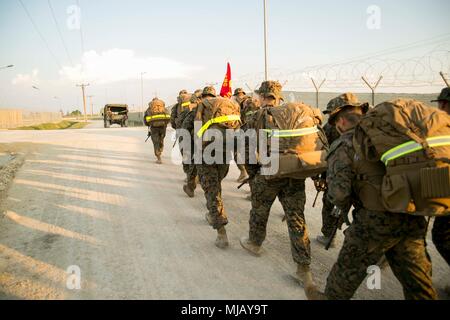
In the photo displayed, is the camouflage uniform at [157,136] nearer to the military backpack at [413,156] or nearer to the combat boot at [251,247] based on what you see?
the combat boot at [251,247]

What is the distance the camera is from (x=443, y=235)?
2.79 meters

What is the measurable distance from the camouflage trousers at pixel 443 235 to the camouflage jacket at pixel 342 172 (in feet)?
3.12


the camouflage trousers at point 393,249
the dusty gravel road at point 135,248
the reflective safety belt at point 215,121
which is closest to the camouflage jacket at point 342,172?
the camouflage trousers at point 393,249

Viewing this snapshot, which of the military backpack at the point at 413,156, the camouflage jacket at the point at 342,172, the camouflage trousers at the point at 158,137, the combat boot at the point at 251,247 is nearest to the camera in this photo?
the military backpack at the point at 413,156

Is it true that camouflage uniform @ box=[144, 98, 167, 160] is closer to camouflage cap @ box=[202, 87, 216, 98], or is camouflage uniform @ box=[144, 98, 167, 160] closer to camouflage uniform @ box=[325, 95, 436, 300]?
camouflage cap @ box=[202, 87, 216, 98]

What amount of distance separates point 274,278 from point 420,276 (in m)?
1.40

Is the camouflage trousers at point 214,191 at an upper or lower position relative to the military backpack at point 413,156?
lower

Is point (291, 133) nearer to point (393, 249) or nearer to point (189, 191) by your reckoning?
point (393, 249)

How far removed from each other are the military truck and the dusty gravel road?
22.3m

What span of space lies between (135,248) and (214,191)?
1.16m

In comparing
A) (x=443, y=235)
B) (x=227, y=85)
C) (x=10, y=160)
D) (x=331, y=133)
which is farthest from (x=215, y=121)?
(x=10, y=160)

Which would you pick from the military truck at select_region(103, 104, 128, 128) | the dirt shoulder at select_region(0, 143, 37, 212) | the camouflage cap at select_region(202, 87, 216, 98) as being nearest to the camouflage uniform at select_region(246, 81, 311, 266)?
the camouflage cap at select_region(202, 87, 216, 98)

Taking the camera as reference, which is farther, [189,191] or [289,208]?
[189,191]

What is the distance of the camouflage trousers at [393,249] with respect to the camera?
2219mm
